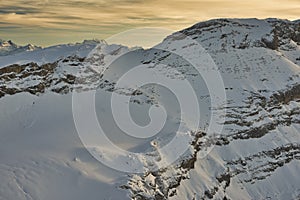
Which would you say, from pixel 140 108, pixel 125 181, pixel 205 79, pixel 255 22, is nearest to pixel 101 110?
pixel 140 108

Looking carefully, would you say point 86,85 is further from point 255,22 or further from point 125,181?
point 255,22

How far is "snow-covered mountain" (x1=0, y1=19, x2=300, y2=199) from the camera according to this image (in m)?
42.8

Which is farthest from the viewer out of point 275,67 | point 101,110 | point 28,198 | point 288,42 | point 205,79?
point 288,42

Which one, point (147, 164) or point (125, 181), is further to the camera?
point (147, 164)

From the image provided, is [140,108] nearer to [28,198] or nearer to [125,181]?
[125,181]

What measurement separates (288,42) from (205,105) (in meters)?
38.1

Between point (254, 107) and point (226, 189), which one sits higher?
point (254, 107)

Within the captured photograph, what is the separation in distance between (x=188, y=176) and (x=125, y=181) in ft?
49.8

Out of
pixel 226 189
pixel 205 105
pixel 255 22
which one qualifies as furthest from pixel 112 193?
pixel 255 22

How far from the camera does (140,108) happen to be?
6150cm

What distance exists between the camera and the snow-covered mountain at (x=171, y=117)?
42.8 m

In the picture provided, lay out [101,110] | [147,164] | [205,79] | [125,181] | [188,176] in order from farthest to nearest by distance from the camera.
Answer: [205,79] → [101,110] → [188,176] → [147,164] → [125,181]

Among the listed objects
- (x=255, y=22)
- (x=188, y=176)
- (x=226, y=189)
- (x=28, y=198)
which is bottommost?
(x=226, y=189)

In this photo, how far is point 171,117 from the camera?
63.1 m
